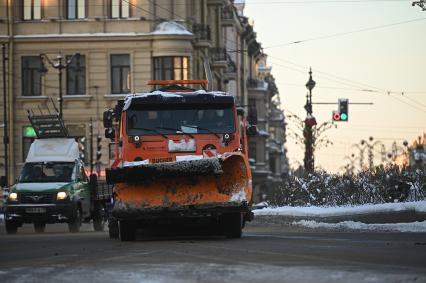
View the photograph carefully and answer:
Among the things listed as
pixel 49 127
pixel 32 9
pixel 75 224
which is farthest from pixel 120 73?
pixel 75 224

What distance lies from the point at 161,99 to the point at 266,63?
430ft

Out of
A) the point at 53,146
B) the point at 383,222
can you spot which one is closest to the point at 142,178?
the point at 383,222

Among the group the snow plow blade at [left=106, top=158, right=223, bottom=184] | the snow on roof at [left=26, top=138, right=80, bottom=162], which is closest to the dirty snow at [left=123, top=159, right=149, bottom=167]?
the snow plow blade at [left=106, top=158, right=223, bottom=184]

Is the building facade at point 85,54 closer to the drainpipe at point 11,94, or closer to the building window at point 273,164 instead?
the drainpipe at point 11,94

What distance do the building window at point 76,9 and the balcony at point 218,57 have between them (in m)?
12.1

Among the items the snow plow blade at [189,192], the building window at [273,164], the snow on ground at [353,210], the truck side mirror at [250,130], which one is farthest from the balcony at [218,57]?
the building window at [273,164]

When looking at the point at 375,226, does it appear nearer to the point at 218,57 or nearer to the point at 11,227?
the point at 11,227

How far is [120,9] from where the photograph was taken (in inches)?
2496

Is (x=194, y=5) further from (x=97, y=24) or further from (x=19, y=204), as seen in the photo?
(x=19, y=204)

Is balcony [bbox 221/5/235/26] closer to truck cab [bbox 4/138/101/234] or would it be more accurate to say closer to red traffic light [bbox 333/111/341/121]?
red traffic light [bbox 333/111/341/121]

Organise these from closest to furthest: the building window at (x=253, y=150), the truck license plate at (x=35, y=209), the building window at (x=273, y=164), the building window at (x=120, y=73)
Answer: the truck license plate at (x=35, y=209), the building window at (x=120, y=73), the building window at (x=253, y=150), the building window at (x=273, y=164)

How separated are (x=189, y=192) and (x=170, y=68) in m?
43.3

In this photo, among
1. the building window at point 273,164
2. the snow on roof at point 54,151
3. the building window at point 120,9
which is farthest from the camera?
the building window at point 273,164

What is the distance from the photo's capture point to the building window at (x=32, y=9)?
6372cm
